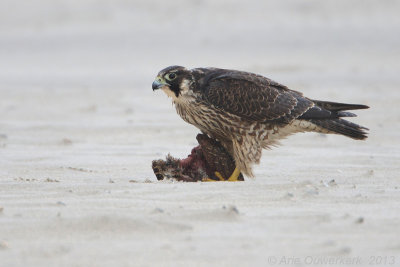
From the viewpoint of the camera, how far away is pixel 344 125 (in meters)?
6.03

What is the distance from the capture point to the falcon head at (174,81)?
5871mm

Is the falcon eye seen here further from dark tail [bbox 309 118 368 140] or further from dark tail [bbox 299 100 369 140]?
dark tail [bbox 309 118 368 140]

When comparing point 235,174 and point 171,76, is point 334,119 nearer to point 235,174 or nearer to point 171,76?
point 235,174

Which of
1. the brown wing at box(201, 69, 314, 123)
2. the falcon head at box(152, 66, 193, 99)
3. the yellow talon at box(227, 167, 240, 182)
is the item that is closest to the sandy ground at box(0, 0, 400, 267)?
the yellow talon at box(227, 167, 240, 182)

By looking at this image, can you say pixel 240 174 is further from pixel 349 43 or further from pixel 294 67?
pixel 349 43

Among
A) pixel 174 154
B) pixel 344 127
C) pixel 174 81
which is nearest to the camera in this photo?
pixel 174 81

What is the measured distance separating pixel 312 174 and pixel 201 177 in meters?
0.84

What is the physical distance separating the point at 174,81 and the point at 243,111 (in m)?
0.56

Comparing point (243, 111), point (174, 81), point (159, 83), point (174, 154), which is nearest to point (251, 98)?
point (243, 111)

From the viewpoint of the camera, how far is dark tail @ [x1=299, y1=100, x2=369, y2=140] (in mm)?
6004

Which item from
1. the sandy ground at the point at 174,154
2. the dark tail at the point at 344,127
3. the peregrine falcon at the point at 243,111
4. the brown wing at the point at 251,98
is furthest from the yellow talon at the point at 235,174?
the dark tail at the point at 344,127

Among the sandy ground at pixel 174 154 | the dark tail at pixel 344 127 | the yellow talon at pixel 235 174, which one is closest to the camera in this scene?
the sandy ground at pixel 174 154

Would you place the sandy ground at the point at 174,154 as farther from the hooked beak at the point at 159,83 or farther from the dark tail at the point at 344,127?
the hooked beak at the point at 159,83

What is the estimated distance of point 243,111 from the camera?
5820 mm
